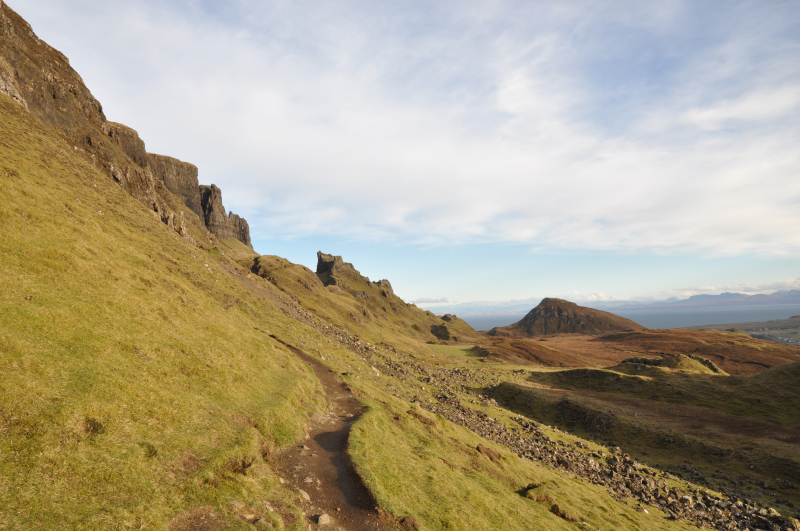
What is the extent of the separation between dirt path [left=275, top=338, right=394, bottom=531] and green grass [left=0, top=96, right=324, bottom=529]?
59.8 inches

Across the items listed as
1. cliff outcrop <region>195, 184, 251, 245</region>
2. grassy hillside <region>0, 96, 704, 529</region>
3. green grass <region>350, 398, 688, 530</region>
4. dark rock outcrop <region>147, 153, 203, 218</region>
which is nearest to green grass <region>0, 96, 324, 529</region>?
grassy hillside <region>0, 96, 704, 529</region>

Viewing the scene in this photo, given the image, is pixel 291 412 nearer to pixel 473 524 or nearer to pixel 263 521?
pixel 263 521

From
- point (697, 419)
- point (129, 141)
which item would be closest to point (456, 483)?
point (697, 419)

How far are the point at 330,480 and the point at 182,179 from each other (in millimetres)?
191744

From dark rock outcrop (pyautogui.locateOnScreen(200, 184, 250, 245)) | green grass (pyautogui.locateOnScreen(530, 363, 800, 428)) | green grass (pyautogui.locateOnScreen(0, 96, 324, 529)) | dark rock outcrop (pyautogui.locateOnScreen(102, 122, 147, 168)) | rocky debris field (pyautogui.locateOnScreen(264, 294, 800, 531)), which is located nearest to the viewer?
green grass (pyautogui.locateOnScreen(0, 96, 324, 529))

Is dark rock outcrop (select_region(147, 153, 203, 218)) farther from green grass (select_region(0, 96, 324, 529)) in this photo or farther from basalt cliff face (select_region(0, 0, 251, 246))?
green grass (select_region(0, 96, 324, 529))

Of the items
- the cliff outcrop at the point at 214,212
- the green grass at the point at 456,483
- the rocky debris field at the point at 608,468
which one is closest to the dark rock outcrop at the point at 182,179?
the cliff outcrop at the point at 214,212

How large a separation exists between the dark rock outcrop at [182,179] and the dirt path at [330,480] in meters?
172

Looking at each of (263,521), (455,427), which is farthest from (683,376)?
(263,521)

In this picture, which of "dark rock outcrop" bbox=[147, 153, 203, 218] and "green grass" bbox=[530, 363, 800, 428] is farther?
"dark rock outcrop" bbox=[147, 153, 203, 218]

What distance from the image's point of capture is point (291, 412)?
24.1 m

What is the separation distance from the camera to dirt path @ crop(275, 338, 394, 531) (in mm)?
15086

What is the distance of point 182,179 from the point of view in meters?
166

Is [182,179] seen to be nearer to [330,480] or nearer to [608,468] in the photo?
[330,480]
